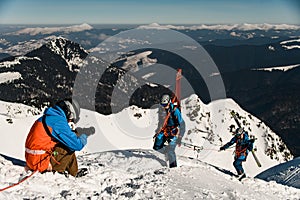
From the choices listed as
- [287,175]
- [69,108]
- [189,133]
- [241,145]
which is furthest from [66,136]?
[189,133]

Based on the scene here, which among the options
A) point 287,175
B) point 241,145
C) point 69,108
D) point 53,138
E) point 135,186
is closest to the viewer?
point 69,108

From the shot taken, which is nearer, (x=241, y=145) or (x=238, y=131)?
(x=238, y=131)

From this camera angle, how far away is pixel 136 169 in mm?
12766

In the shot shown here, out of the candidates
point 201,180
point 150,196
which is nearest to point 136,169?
point 201,180

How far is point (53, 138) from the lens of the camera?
26.8ft

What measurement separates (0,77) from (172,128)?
163299 mm

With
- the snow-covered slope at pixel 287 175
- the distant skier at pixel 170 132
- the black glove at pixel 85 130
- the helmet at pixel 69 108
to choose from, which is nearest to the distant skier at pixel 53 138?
the helmet at pixel 69 108

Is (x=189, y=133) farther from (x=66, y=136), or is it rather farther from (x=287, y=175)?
(x=66, y=136)

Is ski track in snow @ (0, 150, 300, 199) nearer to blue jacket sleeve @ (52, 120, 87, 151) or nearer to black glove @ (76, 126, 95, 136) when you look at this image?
blue jacket sleeve @ (52, 120, 87, 151)

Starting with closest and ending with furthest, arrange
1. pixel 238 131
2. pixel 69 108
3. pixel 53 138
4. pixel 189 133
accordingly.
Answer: pixel 69 108 → pixel 53 138 → pixel 238 131 → pixel 189 133

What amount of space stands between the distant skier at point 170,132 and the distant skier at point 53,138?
15.5ft

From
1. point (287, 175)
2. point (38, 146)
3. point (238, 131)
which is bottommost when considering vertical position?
point (287, 175)

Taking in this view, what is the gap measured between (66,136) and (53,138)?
37cm

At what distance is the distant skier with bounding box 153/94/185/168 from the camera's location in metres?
12.7
